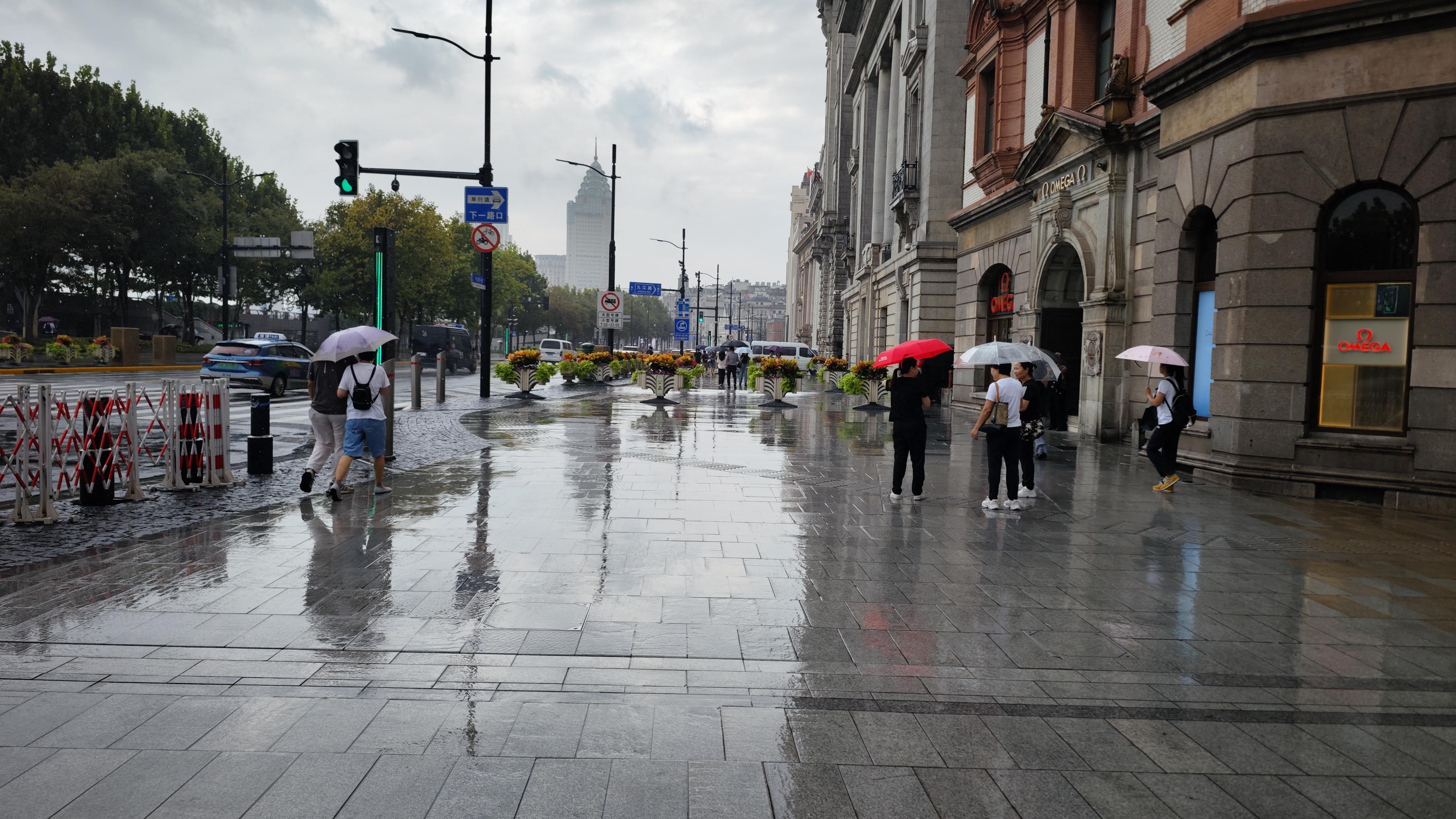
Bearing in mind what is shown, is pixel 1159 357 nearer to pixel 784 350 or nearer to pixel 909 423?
pixel 909 423

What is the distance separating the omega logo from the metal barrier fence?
12583 millimetres

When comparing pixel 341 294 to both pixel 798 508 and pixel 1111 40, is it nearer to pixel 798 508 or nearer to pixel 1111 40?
pixel 1111 40

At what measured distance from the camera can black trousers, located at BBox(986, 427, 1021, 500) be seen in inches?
423

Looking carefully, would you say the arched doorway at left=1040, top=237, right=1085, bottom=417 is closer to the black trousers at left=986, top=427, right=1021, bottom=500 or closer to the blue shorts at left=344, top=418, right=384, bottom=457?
the black trousers at left=986, top=427, right=1021, bottom=500

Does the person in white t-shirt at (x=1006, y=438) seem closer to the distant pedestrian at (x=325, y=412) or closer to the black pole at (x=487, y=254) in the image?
the distant pedestrian at (x=325, y=412)

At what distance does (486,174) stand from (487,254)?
330cm

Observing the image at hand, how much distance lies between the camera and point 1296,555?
27.6 feet

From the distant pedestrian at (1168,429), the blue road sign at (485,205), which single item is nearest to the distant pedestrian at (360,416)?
the distant pedestrian at (1168,429)

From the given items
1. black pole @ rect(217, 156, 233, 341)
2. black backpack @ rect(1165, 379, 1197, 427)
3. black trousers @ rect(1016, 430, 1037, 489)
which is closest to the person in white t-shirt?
black trousers @ rect(1016, 430, 1037, 489)

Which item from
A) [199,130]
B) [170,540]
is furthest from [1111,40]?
[199,130]

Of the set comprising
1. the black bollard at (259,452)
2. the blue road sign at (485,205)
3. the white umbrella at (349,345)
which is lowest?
the black bollard at (259,452)

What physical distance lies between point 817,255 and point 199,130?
152ft

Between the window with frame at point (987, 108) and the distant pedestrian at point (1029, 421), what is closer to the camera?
the distant pedestrian at point (1029, 421)

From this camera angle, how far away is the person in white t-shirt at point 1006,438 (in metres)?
10.7
